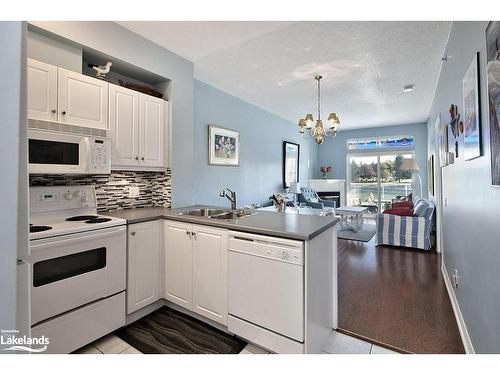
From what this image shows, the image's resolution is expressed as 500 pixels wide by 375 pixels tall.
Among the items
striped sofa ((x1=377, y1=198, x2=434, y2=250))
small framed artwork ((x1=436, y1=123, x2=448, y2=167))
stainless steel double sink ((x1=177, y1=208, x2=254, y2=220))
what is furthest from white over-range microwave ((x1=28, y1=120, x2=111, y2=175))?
striped sofa ((x1=377, y1=198, x2=434, y2=250))

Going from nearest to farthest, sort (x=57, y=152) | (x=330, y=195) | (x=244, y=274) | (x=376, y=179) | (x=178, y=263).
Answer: (x=244, y=274)
(x=57, y=152)
(x=178, y=263)
(x=376, y=179)
(x=330, y=195)

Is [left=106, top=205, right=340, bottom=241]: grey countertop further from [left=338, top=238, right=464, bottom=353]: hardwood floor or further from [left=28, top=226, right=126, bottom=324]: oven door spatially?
[left=338, top=238, right=464, bottom=353]: hardwood floor

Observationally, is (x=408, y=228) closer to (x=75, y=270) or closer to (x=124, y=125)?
(x=124, y=125)

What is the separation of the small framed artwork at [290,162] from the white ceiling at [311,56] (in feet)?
5.32

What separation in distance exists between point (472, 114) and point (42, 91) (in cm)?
291

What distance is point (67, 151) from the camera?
1.93 m

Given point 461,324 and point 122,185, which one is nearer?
point 461,324

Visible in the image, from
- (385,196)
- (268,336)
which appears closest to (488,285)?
(268,336)

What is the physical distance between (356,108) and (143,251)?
4.91 metres

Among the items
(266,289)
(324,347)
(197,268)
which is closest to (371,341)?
(324,347)

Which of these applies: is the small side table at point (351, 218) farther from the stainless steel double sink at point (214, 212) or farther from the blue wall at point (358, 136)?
the stainless steel double sink at point (214, 212)

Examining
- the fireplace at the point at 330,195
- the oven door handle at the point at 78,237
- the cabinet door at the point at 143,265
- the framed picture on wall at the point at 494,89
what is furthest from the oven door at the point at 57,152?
the fireplace at the point at 330,195
